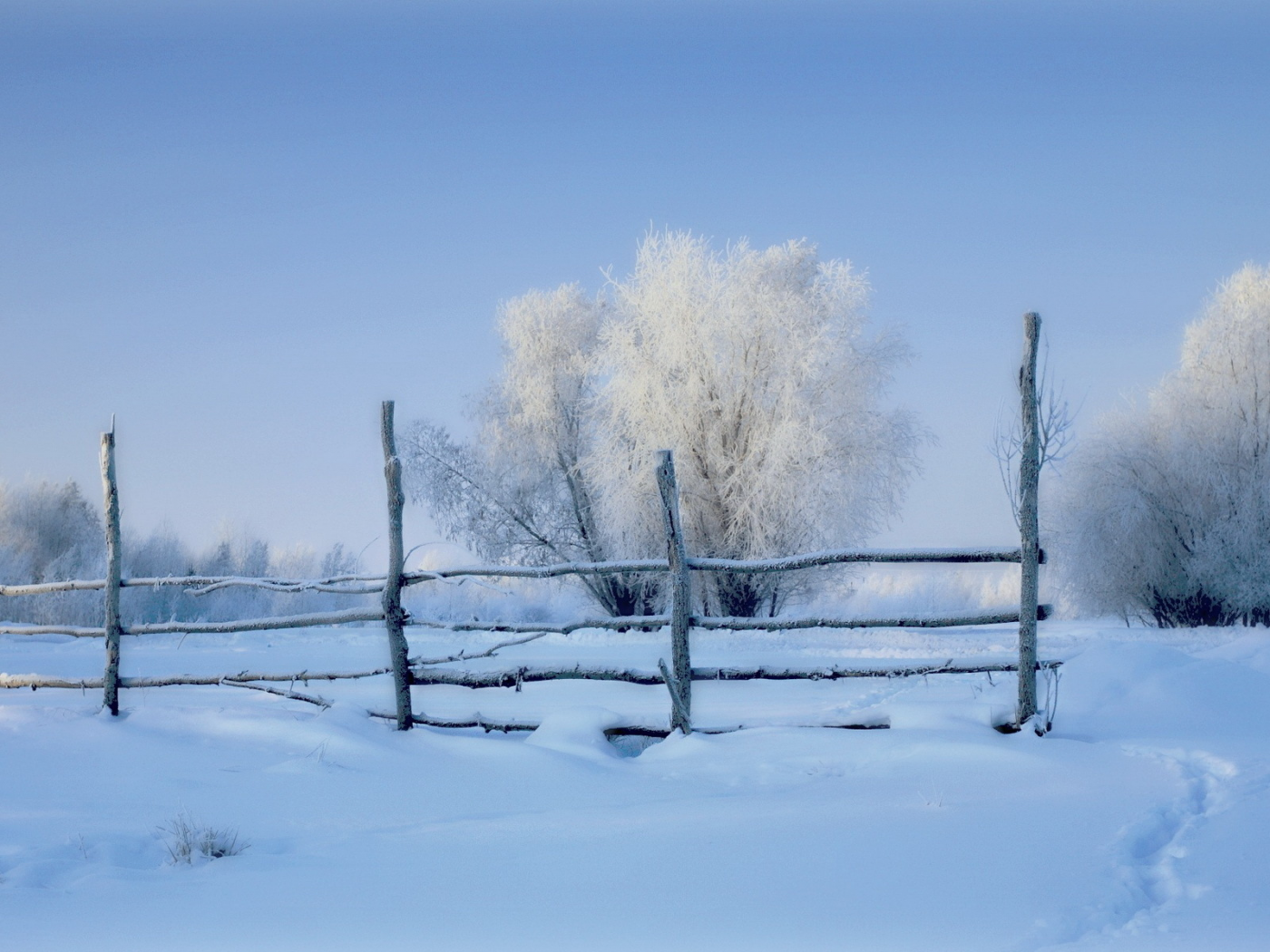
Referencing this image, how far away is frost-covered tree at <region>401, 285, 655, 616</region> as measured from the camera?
20.8 meters

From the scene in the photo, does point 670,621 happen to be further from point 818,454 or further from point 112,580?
point 818,454

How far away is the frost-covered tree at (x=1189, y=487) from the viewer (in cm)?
1664

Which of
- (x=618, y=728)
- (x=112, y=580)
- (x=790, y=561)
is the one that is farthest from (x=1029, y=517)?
(x=112, y=580)

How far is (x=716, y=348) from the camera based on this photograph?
58.3 feet

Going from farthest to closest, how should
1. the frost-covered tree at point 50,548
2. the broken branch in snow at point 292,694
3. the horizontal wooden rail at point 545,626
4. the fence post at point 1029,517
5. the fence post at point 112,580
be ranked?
the frost-covered tree at point 50,548
the fence post at point 112,580
the broken branch in snow at point 292,694
the horizontal wooden rail at point 545,626
the fence post at point 1029,517

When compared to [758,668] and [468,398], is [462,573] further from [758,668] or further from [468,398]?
[468,398]

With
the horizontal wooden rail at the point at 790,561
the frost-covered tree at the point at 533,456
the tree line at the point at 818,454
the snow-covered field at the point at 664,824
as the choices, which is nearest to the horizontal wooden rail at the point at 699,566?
the horizontal wooden rail at the point at 790,561

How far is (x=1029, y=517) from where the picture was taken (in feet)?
17.9

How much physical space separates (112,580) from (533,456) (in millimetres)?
14837

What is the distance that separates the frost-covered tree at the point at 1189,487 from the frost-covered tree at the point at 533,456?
8295 mm

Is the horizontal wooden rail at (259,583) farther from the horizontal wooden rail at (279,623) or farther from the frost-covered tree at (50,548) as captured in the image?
the frost-covered tree at (50,548)

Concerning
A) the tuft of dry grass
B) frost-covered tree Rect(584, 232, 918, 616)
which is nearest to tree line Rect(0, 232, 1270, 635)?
frost-covered tree Rect(584, 232, 918, 616)

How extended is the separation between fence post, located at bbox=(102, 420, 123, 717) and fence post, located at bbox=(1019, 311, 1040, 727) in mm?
5360

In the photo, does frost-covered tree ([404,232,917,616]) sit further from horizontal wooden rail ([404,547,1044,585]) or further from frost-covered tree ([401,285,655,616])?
horizontal wooden rail ([404,547,1044,585])
